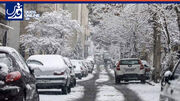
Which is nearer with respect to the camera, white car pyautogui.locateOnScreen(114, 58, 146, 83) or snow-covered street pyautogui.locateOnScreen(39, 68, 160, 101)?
snow-covered street pyautogui.locateOnScreen(39, 68, 160, 101)

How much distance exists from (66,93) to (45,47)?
42.7 meters

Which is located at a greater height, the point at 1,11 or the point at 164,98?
the point at 1,11

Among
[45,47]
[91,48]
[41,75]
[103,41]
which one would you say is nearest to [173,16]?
[41,75]

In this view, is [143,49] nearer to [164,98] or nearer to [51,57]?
[51,57]

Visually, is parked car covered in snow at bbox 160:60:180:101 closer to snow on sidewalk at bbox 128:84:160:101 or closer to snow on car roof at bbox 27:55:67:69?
snow on sidewalk at bbox 128:84:160:101

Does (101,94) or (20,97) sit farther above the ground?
(20,97)

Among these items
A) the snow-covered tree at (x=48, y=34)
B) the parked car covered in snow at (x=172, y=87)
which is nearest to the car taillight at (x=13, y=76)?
the parked car covered in snow at (x=172, y=87)

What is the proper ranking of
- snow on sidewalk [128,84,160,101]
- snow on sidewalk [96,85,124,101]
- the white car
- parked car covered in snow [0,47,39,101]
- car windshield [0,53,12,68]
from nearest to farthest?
parked car covered in snow [0,47,39,101], car windshield [0,53,12,68], snow on sidewalk [96,85,124,101], snow on sidewalk [128,84,160,101], the white car

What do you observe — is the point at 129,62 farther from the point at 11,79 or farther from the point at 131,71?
the point at 11,79

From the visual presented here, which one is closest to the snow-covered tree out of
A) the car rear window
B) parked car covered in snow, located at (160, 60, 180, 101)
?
the car rear window

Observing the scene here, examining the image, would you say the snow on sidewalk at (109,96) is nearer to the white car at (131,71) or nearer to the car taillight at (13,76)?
the white car at (131,71)

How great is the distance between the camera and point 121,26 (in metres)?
51.6

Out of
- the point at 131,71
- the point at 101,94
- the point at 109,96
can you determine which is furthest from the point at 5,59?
the point at 131,71

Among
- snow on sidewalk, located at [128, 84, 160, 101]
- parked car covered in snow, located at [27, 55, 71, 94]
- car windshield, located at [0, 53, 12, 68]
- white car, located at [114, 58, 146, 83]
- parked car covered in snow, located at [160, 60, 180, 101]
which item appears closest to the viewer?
parked car covered in snow, located at [160, 60, 180, 101]
